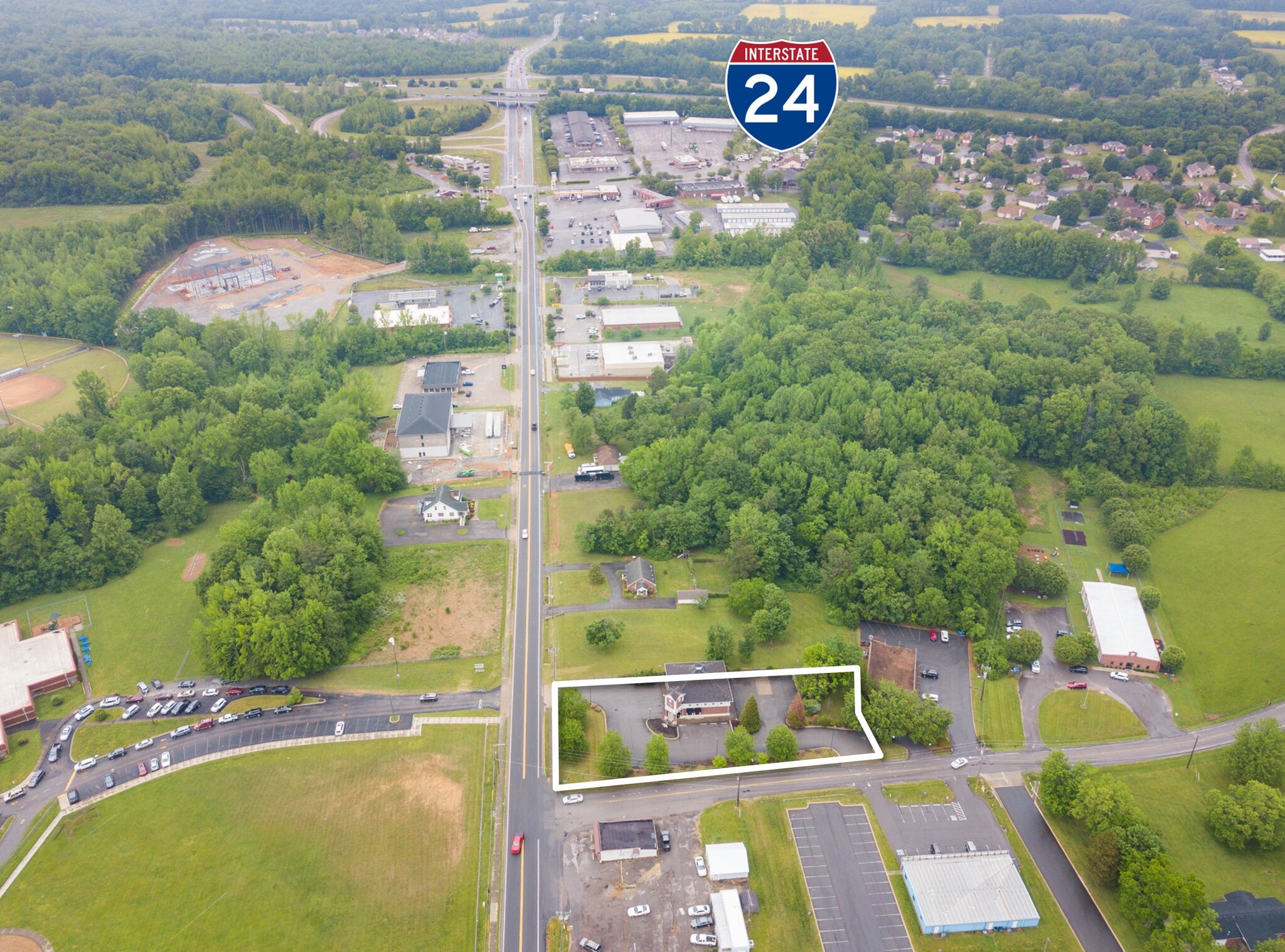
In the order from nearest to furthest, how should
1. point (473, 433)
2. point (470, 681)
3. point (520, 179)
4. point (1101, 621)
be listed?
point (470, 681) < point (1101, 621) < point (473, 433) < point (520, 179)

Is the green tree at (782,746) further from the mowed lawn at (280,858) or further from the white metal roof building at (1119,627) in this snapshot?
the white metal roof building at (1119,627)

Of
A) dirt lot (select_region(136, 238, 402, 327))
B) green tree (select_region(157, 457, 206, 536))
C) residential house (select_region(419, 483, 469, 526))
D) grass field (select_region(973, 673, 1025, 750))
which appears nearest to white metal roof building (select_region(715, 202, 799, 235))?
dirt lot (select_region(136, 238, 402, 327))

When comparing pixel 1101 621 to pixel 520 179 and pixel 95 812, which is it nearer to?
pixel 95 812

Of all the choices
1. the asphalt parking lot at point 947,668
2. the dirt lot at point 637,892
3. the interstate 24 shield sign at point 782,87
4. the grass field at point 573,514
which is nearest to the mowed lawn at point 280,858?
the dirt lot at point 637,892

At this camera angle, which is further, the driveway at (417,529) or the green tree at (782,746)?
the driveway at (417,529)

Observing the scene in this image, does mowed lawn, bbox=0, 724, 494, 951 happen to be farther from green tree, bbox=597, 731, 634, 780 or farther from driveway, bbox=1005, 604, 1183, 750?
driveway, bbox=1005, 604, 1183, 750

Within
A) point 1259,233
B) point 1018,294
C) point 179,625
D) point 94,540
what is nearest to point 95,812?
point 179,625
